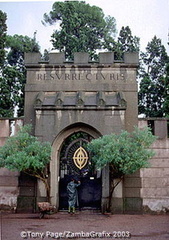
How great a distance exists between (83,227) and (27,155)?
13.2 ft

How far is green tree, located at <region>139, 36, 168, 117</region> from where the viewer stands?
80.0ft

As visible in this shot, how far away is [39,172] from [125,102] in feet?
16.4

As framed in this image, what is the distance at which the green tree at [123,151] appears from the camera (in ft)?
41.3

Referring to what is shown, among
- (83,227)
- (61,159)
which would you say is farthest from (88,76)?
(83,227)

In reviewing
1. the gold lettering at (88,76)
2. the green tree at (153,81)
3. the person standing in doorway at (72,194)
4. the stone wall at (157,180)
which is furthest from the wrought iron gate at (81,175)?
the green tree at (153,81)

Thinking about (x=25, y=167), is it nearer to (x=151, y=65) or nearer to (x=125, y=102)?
(x=125, y=102)

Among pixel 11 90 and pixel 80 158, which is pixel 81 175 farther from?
pixel 11 90

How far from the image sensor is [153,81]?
85.2 ft

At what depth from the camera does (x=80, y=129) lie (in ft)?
49.1

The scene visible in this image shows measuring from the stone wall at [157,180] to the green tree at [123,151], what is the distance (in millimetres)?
1692

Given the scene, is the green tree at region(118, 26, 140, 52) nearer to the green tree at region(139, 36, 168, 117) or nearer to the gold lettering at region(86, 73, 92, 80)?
the green tree at region(139, 36, 168, 117)

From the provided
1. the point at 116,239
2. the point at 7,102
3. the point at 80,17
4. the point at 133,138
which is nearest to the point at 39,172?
the point at 133,138

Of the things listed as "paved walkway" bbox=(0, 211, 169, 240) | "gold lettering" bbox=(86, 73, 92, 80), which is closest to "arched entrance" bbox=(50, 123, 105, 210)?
"paved walkway" bbox=(0, 211, 169, 240)

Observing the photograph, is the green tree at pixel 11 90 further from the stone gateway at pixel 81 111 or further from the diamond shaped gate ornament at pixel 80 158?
the diamond shaped gate ornament at pixel 80 158
